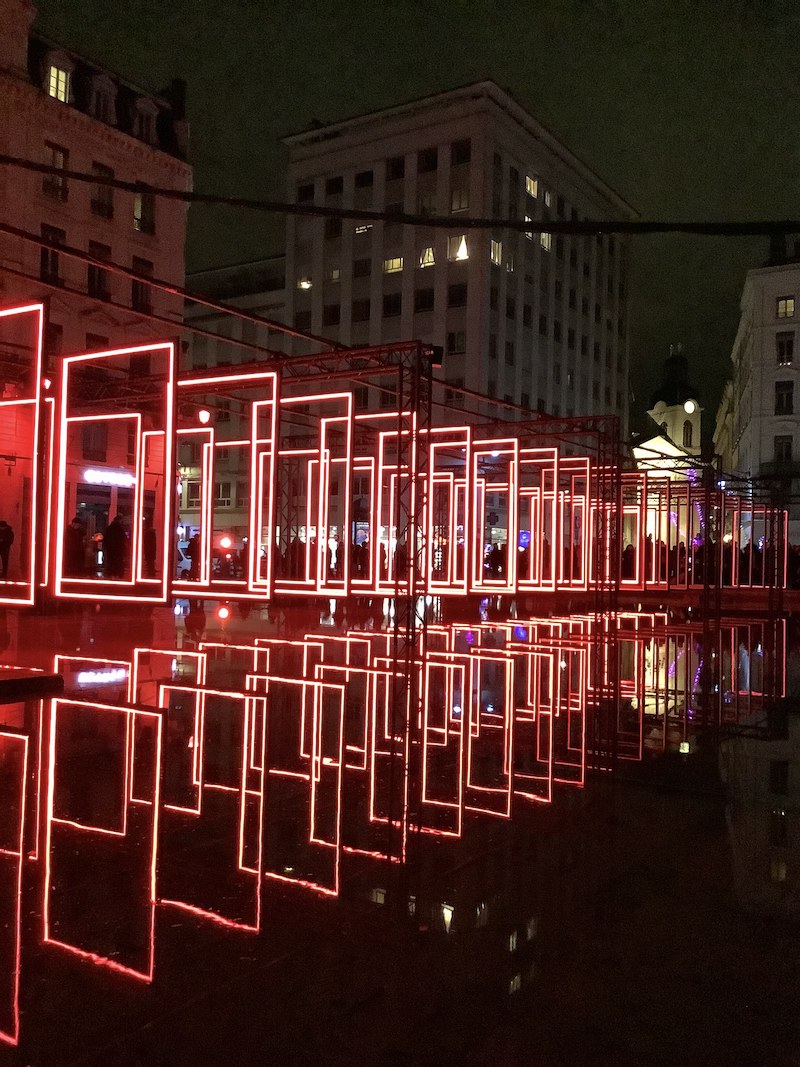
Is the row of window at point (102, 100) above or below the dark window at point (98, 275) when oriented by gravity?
above

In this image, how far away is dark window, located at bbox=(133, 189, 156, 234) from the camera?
39.2 m

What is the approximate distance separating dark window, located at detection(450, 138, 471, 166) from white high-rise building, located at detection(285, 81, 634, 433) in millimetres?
82

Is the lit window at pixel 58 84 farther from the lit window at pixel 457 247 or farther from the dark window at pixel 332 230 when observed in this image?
the dark window at pixel 332 230

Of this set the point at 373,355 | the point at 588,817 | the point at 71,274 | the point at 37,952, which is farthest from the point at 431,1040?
the point at 71,274

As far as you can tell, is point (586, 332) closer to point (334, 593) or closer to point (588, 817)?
point (334, 593)

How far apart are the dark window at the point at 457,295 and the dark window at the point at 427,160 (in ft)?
23.6

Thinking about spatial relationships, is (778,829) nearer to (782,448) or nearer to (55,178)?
(55,178)

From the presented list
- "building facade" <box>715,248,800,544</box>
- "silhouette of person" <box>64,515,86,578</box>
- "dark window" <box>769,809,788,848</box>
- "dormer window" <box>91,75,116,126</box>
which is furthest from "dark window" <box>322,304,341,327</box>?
"dark window" <box>769,809,788,848</box>

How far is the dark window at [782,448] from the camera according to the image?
64.1 metres

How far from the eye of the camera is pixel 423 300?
58000 millimetres

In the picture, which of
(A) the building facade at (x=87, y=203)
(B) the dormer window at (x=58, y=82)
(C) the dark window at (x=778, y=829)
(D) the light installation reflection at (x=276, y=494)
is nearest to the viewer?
(C) the dark window at (x=778, y=829)

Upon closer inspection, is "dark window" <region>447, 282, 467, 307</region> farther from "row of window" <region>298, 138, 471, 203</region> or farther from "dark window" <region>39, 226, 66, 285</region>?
"dark window" <region>39, 226, 66, 285</region>

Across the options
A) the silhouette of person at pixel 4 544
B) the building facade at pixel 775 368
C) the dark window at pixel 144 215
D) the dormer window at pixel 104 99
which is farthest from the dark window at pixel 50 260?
the building facade at pixel 775 368

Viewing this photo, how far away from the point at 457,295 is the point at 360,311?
7172 mm
